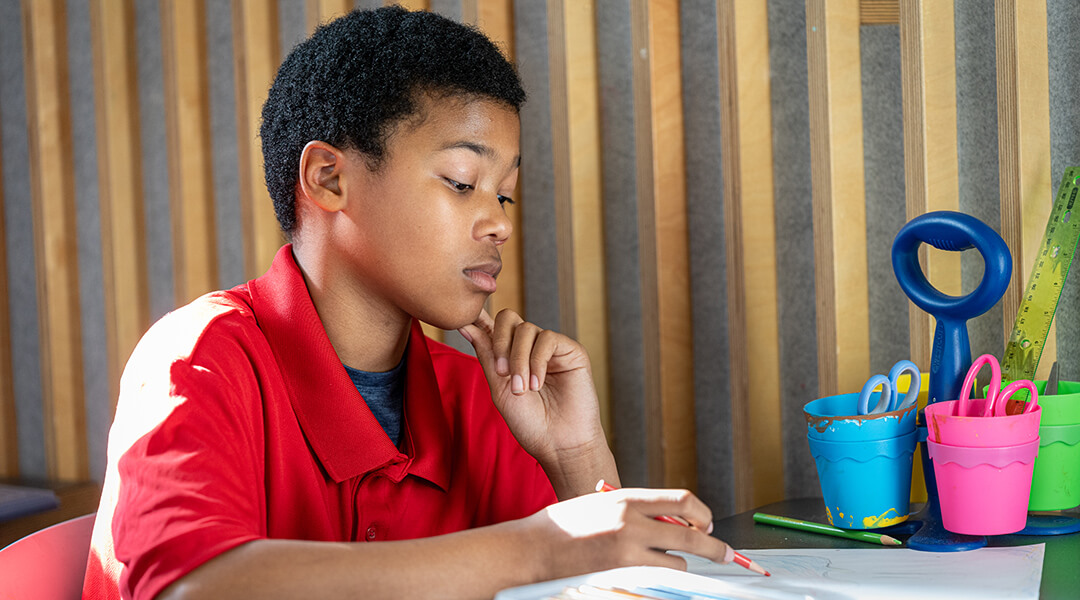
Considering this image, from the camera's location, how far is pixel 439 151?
3.22 ft

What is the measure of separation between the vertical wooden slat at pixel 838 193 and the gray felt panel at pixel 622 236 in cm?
28

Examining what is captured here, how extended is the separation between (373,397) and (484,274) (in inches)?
7.6

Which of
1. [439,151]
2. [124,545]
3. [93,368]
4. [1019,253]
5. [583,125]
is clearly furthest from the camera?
[93,368]

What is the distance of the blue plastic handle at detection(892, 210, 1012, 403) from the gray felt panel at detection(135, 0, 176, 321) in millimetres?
1360

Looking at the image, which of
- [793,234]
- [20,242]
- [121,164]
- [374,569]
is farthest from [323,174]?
[20,242]

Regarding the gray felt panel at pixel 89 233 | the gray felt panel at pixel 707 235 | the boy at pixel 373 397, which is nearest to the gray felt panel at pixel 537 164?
the gray felt panel at pixel 707 235

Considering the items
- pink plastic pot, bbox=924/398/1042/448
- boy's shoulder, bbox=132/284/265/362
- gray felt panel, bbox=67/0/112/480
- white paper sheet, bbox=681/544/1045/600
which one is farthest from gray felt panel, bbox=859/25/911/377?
gray felt panel, bbox=67/0/112/480

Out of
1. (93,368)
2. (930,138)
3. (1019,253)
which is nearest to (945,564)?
(1019,253)

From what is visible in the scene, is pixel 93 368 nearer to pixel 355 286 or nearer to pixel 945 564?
pixel 355 286

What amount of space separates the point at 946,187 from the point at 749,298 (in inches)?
11.5

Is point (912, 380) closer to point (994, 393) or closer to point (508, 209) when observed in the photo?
point (994, 393)

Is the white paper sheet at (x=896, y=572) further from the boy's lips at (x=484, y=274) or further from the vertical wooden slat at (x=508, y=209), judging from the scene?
the vertical wooden slat at (x=508, y=209)

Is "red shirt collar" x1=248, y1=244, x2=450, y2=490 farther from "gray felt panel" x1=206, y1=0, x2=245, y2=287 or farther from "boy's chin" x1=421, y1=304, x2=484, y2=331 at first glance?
"gray felt panel" x1=206, y1=0, x2=245, y2=287

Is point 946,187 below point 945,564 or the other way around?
the other way around
